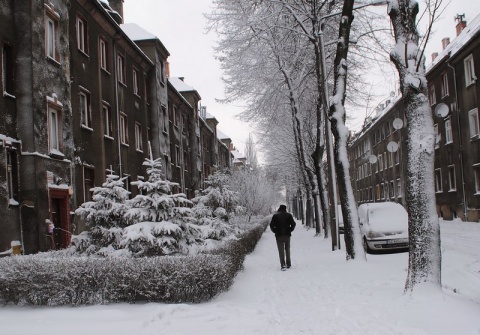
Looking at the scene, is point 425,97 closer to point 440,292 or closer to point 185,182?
point 440,292

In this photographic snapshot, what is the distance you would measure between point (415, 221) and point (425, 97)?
200cm

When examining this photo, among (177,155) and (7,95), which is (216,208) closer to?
(7,95)

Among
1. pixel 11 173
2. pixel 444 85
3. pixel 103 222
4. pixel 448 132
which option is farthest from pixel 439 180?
pixel 11 173

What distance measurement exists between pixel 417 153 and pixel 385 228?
932 cm

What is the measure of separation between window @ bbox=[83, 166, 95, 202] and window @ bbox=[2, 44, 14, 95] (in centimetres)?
506

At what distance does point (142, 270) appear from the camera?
817 cm

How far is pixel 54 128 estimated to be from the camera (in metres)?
15.9

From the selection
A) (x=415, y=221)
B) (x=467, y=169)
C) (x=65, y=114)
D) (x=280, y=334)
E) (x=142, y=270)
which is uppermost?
(x=65, y=114)

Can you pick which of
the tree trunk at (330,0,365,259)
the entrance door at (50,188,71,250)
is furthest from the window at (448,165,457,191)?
the entrance door at (50,188,71,250)

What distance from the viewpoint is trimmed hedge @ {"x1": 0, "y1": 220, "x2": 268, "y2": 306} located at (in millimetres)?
8031

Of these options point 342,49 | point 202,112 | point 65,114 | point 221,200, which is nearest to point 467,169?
point 221,200

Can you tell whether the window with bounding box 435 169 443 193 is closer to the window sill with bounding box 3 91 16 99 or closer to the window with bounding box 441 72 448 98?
the window with bounding box 441 72 448 98

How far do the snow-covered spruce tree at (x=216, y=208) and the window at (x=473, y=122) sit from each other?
16640 millimetres

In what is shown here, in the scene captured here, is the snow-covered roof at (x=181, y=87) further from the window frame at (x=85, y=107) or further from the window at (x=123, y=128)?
the window frame at (x=85, y=107)
